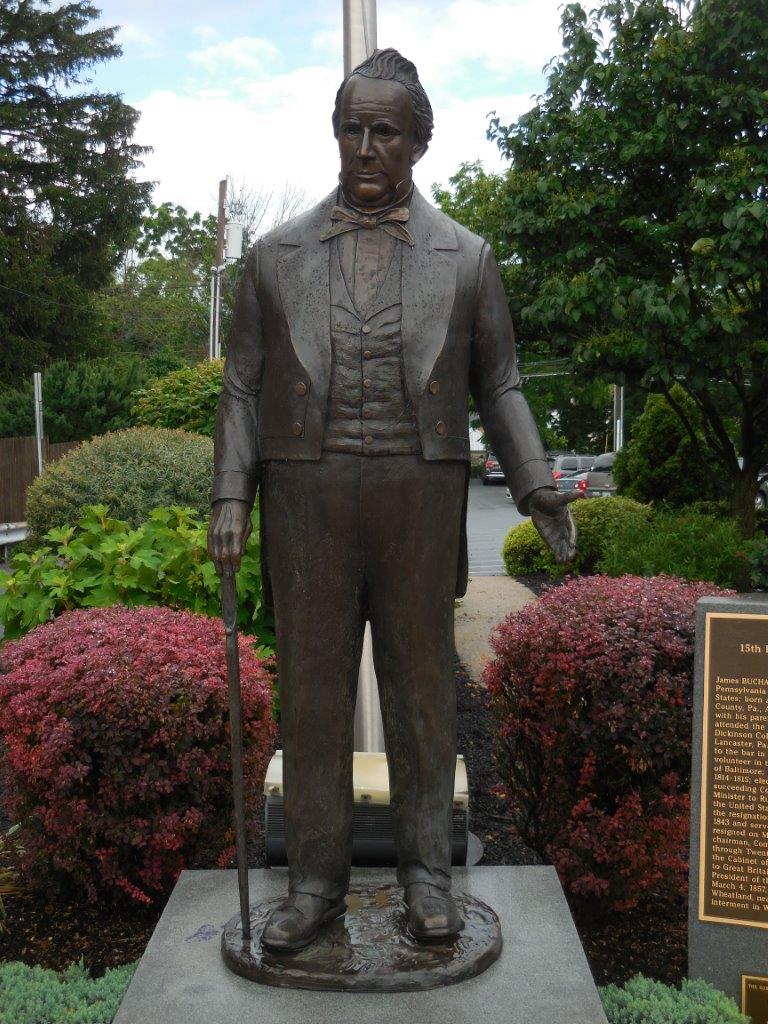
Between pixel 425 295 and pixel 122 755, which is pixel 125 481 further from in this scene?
pixel 425 295

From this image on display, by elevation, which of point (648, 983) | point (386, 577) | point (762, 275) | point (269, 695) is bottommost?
point (648, 983)

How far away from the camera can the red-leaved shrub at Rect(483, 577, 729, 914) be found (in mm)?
4266

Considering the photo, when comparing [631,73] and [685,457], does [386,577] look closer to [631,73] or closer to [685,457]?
[631,73]

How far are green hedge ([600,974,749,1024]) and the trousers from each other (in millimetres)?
767

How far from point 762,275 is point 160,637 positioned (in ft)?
20.4

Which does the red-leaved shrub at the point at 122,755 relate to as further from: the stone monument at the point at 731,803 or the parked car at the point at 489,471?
the parked car at the point at 489,471

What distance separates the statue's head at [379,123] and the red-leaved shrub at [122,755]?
7.07 feet

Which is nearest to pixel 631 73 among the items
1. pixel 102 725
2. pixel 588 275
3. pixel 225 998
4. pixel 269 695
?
pixel 588 275

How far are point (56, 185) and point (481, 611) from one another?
1990 centimetres

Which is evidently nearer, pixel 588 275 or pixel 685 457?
pixel 588 275

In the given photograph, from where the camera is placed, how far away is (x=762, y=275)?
8719 millimetres

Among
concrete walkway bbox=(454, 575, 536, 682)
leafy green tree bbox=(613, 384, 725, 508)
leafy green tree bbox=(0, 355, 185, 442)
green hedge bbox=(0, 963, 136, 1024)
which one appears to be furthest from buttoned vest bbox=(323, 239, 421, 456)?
leafy green tree bbox=(0, 355, 185, 442)

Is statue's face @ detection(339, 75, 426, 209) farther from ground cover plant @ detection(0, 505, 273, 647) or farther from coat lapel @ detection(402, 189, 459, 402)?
ground cover plant @ detection(0, 505, 273, 647)

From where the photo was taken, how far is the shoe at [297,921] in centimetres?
300
